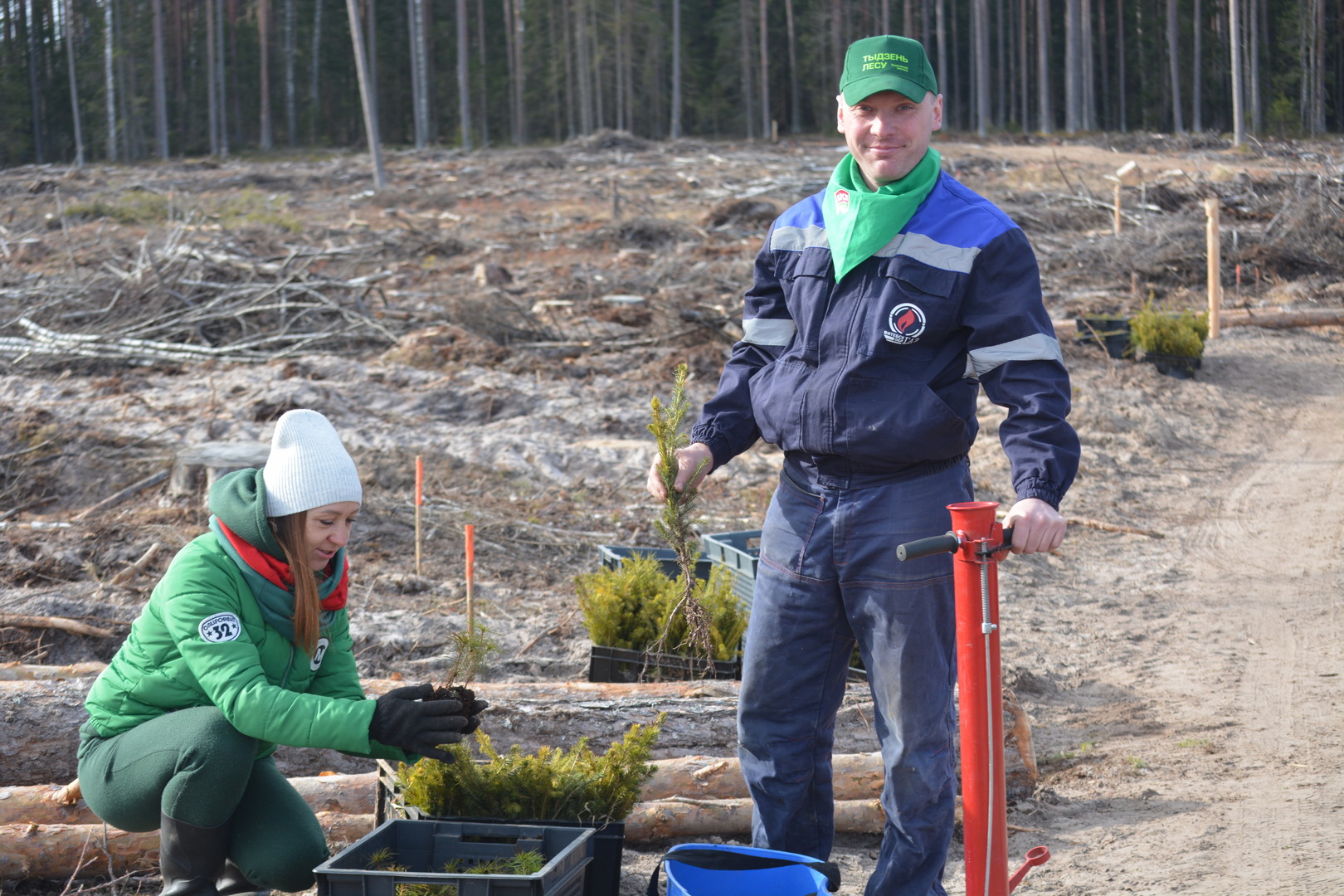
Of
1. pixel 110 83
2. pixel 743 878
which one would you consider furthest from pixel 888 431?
pixel 110 83

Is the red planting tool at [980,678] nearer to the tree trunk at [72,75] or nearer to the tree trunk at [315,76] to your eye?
the tree trunk at [72,75]

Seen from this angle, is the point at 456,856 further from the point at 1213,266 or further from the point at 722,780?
the point at 1213,266

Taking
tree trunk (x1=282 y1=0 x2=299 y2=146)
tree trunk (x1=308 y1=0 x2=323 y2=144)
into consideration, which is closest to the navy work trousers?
tree trunk (x1=282 y1=0 x2=299 y2=146)

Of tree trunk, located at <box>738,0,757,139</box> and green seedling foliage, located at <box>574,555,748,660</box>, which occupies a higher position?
tree trunk, located at <box>738,0,757,139</box>

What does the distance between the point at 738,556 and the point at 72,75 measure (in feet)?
183

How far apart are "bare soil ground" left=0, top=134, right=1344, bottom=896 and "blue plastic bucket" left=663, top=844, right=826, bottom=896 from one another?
3.14 feet

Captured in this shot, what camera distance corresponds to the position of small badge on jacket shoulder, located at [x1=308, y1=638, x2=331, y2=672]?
3217 mm

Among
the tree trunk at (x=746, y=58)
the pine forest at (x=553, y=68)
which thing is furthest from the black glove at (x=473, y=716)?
the tree trunk at (x=746, y=58)

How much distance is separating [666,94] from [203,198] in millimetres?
39025

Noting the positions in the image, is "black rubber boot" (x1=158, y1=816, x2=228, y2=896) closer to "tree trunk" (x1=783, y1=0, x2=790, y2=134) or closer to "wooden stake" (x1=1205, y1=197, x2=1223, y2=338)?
"wooden stake" (x1=1205, y1=197, x2=1223, y2=338)

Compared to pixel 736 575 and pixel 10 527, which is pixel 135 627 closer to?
pixel 736 575

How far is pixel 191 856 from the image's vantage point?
307cm

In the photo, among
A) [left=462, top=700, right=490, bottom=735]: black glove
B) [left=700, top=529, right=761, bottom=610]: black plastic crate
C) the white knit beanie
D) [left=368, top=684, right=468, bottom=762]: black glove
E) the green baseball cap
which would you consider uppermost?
the green baseball cap

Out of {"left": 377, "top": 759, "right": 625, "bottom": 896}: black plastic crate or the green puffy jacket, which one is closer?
the green puffy jacket
